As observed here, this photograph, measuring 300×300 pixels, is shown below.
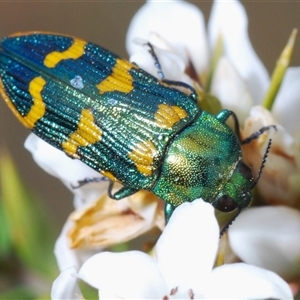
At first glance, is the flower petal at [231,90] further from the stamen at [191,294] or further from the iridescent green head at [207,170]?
the stamen at [191,294]

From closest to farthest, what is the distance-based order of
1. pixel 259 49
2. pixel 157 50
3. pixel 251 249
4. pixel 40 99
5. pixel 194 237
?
pixel 194 237 < pixel 251 249 < pixel 157 50 < pixel 40 99 < pixel 259 49

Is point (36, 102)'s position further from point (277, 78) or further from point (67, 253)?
point (277, 78)

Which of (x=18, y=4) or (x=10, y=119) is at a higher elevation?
(x=18, y=4)

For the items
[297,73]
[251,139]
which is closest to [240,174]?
[251,139]

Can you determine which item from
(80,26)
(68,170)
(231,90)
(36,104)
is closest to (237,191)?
(231,90)

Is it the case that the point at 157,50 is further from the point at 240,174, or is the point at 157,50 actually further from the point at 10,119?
the point at 10,119

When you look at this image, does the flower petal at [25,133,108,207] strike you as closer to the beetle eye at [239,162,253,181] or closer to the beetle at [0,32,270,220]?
the beetle at [0,32,270,220]

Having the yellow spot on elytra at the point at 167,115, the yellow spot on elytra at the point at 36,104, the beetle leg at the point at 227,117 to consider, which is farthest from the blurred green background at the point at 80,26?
the beetle leg at the point at 227,117
